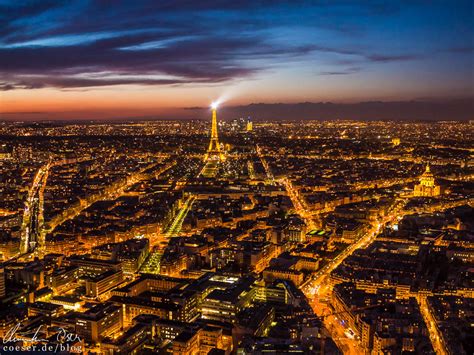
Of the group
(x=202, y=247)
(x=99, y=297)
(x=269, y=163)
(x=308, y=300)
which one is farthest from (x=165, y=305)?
(x=269, y=163)

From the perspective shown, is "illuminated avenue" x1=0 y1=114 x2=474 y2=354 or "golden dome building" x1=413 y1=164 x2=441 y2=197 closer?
"illuminated avenue" x1=0 y1=114 x2=474 y2=354

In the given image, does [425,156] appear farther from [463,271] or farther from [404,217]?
[463,271]

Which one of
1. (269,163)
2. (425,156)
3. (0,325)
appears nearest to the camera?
(0,325)

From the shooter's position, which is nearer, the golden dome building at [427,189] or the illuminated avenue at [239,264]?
the illuminated avenue at [239,264]

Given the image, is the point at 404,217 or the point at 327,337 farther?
the point at 404,217

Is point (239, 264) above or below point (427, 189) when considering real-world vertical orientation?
below

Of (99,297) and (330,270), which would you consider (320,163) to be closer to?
(330,270)

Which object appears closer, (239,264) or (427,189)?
(239,264)

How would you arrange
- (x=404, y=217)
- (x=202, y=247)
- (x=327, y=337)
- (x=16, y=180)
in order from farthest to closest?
(x=16, y=180), (x=404, y=217), (x=202, y=247), (x=327, y=337)
